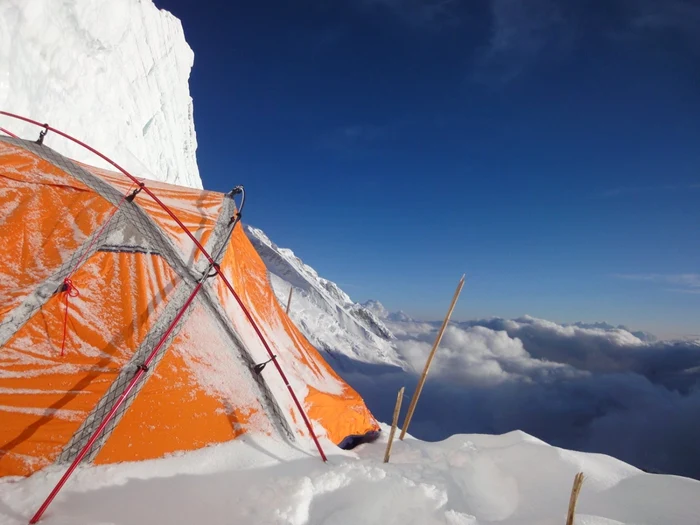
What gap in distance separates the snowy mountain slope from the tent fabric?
2200 inches

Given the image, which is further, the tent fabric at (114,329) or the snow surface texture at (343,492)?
the tent fabric at (114,329)

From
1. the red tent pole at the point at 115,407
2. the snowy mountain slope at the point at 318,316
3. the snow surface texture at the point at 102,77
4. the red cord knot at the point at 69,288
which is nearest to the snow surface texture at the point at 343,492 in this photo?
the red tent pole at the point at 115,407

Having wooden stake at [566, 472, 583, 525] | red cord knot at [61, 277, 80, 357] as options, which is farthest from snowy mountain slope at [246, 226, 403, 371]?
wooden stake at [566, 472, 583, 525]

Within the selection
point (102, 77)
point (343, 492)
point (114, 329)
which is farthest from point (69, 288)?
point (102, 77)

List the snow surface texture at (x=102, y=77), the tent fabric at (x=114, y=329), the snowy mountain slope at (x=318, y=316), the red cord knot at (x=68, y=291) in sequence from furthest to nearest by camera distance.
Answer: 1. the snowy mountain slope at (x=318, y=316)
2. the snow surface texture at (x=102, y=77)
3. the red cord knot at (x=68, y=291)
4. the tent fabric at (x=114, y=329)

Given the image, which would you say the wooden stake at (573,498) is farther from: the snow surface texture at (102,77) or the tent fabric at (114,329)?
the snow surface texture at (102,77)

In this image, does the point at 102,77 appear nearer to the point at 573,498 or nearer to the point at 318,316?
the point at 573,498

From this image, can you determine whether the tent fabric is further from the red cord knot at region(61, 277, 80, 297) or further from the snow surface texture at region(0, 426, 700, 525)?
the snow surface texture at region(0, 426, 700, 525)

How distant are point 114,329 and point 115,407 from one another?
813 mm

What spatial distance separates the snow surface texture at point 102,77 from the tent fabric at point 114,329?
36.0 feet

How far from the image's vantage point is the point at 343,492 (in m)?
3.32

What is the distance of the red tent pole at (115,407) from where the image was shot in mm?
2637

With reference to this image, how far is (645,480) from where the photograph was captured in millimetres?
3582

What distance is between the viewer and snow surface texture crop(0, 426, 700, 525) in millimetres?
2834
